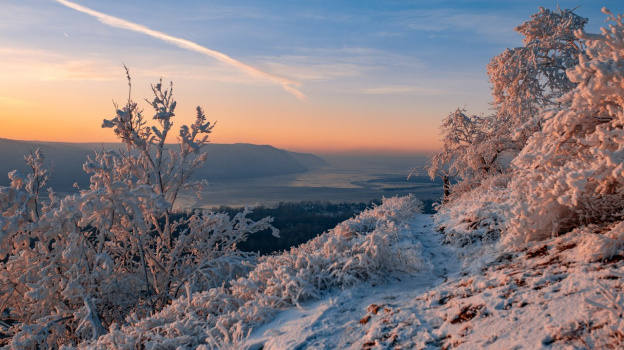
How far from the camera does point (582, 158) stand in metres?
4.93

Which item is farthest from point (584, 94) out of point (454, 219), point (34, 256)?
point (34, 256)

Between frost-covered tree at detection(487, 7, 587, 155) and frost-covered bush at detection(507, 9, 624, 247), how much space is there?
11396mm

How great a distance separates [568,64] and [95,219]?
17.8 m

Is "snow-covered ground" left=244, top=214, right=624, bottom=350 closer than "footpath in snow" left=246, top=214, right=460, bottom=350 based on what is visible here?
Yes

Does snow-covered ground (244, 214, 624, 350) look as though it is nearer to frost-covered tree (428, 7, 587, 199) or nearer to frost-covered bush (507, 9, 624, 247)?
frost-covered bush (507, 9, 624, 247)

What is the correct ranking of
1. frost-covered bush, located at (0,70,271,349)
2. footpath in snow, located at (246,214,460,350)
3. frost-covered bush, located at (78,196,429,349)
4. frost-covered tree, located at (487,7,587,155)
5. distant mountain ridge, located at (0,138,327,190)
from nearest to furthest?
footpath in snow, located at (246,214,460,350) → frost-covered bush, located at (78,196,429,349) → frost-covered bush, located at (0,70,271,349) → frost-covered tree, located at (487,7,587,155) → distant mountain ridge, located at (0,138,327,190)

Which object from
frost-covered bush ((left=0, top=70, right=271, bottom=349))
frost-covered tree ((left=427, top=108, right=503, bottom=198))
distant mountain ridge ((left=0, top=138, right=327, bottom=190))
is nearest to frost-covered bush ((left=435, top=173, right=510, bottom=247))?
frost-covered bush ((left=0, top=70, right=271, bottom=349))

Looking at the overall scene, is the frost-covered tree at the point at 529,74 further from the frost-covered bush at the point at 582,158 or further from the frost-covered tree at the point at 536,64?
the frost-covered bush at the point at 582,158

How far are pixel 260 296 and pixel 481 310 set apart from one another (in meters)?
2.82

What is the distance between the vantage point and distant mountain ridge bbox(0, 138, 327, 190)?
104 meters

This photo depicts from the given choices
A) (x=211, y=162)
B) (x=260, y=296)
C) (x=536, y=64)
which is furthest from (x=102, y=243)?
(x=211, y=162)

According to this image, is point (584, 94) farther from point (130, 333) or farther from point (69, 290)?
point (69, 290)

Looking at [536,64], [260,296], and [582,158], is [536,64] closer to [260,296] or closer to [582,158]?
[582,158]

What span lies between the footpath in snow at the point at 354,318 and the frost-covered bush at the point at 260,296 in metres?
0.19
